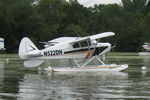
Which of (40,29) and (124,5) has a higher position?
(124,5)

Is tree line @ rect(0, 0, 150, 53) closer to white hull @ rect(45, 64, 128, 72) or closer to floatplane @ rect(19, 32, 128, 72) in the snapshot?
floatplane @ rect(19, 32, 128, 72)

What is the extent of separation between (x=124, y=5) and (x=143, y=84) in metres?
103

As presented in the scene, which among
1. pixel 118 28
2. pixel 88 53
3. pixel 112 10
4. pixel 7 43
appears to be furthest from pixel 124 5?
pixel 88 53

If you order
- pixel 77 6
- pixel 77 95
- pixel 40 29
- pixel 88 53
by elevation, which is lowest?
pixel 77 95

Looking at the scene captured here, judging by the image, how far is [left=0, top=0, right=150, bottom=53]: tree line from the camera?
76.9 m

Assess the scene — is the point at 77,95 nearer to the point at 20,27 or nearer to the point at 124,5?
the point at 20,27

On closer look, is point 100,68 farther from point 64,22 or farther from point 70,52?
point 64,22

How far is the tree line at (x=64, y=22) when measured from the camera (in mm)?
76938

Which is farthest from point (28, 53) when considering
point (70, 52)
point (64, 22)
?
point (64, 22)

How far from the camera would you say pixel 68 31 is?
88.2 m

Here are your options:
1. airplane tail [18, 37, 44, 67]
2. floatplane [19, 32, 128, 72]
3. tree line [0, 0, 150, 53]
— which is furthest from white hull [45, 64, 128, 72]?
tree line [0, 0, 150, 53]

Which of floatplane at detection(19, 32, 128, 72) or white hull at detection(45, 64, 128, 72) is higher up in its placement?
floatplane at detection(19, 32, 128, 72)

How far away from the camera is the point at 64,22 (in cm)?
9356

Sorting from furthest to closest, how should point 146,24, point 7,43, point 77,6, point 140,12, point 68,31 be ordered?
point 140,12 < point 77,6 < point 146,24 < point 68,31 < point 7,43
